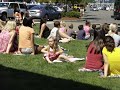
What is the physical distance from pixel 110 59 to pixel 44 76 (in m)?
1.49

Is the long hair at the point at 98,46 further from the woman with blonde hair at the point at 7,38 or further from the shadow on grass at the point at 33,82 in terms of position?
the woman with blonde hair at the point at 7,38

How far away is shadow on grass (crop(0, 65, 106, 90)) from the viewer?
8.35 meters

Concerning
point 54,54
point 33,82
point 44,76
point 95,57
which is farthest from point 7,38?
point 33,82

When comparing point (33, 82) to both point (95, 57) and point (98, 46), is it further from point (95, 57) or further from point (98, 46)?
point (98, 46)

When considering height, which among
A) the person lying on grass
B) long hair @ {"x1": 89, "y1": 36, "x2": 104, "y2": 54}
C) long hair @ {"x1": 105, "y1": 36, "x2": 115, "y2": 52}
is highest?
long hair @ {"x1": 105, "y1": 36, "x2": 115, "y2": 52}

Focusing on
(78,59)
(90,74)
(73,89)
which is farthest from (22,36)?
(73,89)

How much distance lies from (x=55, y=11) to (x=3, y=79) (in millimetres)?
35457

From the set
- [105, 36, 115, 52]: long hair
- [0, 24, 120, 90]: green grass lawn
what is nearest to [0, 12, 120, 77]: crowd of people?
[105, 36, 115, 52]: long hair

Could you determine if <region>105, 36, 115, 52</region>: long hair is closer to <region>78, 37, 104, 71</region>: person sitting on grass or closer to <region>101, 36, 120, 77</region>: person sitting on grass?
<region>101, 36, 120, 77</region>: person sitting on grass

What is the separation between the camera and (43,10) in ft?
142

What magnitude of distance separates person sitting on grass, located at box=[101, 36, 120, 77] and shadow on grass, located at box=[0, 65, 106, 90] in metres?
0.94

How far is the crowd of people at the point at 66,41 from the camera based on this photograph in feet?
31.4

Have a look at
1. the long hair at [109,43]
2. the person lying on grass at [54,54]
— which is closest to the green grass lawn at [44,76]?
the person lying on grass at [54,54]

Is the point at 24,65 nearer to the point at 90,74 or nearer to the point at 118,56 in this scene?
the point at 90,74
